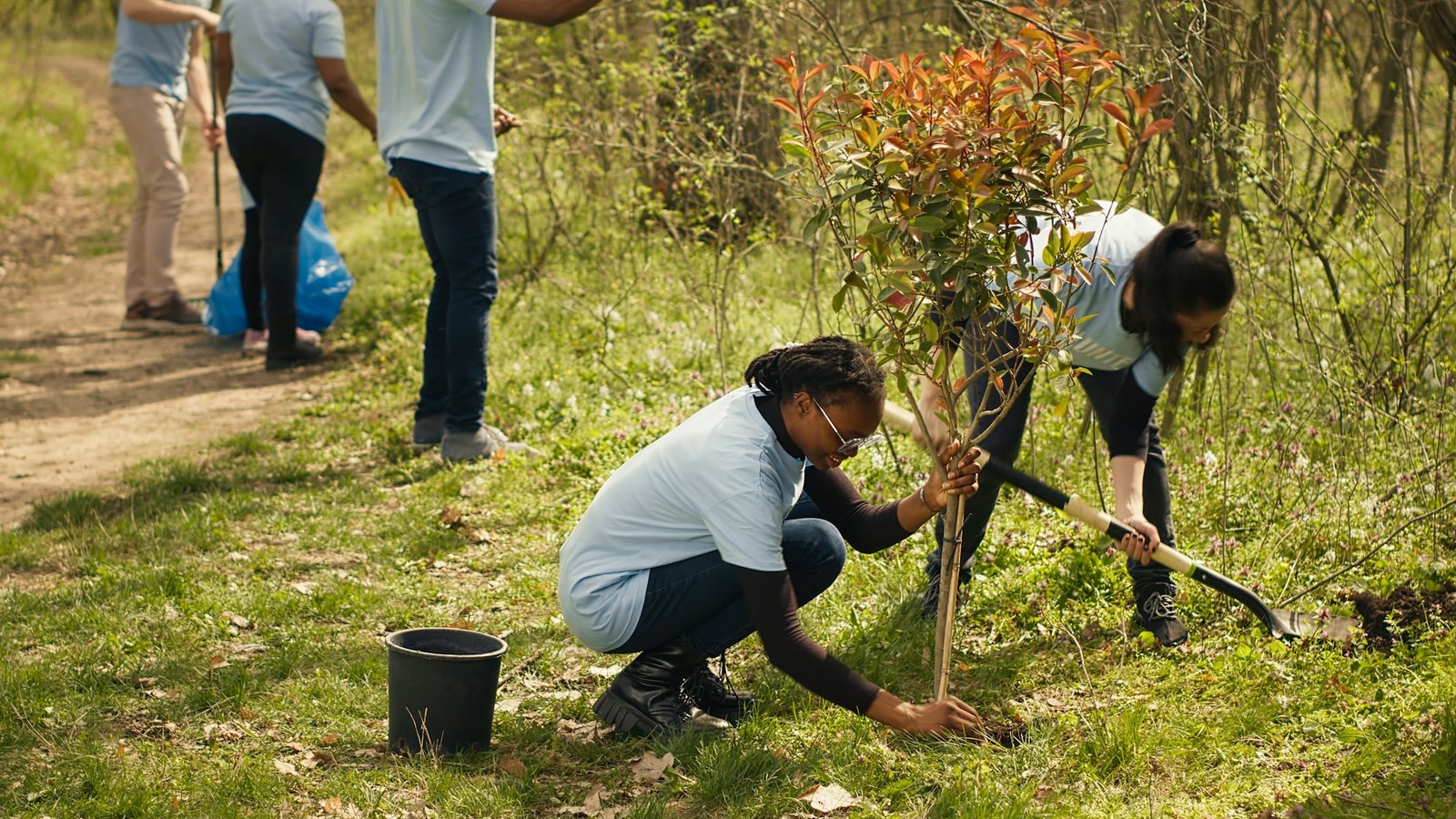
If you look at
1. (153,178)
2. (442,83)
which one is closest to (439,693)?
(442,83)

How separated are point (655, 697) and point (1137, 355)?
1635 mm

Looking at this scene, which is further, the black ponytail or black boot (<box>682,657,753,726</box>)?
black boot (<box>682,657,753,726</box>)

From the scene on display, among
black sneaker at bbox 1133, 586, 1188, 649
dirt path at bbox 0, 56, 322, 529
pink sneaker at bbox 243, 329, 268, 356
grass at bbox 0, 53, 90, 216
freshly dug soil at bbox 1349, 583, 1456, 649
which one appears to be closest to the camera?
freshly dug soil at bbox 1349, 583, 1456, 649

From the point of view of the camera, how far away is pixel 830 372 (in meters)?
2.92

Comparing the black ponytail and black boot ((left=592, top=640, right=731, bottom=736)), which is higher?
the black ponytail

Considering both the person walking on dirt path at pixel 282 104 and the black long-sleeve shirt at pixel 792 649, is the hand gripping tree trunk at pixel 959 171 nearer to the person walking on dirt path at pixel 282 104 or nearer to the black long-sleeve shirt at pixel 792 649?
the black long-sleeve shirt at pixel 792 649

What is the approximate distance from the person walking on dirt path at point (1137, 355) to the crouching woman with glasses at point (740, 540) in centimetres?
41

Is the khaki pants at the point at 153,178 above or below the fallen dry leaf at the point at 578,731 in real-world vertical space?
above

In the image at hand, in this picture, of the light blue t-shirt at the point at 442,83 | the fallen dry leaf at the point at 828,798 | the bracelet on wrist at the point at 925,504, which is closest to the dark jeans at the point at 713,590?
the bracelet on wrist at the point at 925,504

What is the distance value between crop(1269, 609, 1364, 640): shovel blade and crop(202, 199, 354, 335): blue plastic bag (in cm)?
576

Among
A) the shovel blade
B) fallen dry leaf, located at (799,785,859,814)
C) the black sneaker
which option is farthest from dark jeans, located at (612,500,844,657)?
the shovel blade

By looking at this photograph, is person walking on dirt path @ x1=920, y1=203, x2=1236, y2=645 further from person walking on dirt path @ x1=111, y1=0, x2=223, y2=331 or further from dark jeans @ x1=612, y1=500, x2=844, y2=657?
person walking on dirt path @ x1=111, y1=0, x2=223, y2=331

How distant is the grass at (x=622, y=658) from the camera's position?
307 cm

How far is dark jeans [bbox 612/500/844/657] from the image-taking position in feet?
10.7
